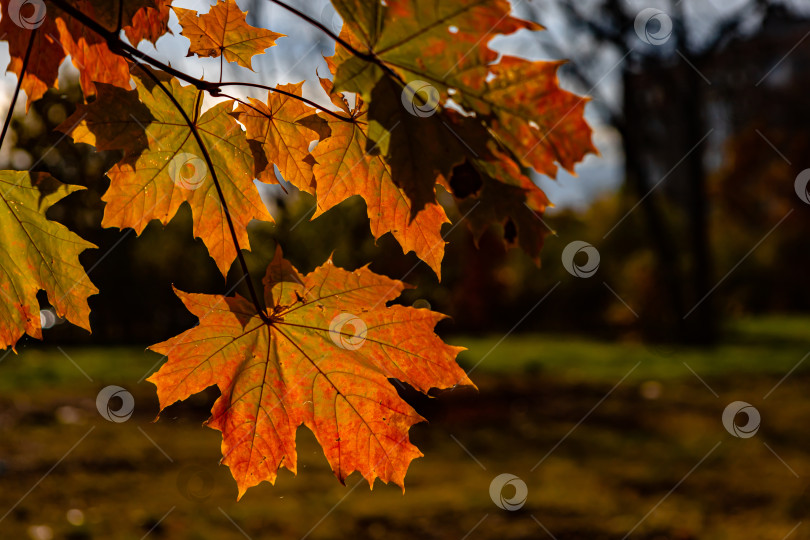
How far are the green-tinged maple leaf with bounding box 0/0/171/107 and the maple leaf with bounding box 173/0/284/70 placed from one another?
0.05 meters

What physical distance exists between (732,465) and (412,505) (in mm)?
2165

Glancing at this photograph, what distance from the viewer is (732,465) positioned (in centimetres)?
456

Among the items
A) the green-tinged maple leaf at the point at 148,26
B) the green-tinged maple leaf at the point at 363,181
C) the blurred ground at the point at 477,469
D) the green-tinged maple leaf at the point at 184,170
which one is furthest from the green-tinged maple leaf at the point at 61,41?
the blurred ground at the point at 477,469

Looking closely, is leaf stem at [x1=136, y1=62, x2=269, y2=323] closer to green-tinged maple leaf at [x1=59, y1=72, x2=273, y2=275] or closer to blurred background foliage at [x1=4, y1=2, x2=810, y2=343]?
green-tinged maple leaf at [x1=59, y1=72, x2=273, y2=275]

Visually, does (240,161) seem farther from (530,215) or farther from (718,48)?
(718,48)

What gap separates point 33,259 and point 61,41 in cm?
36

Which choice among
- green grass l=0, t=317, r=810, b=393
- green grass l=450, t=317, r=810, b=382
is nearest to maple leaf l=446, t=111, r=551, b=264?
green grass l=0, t=317, r=810, b=393

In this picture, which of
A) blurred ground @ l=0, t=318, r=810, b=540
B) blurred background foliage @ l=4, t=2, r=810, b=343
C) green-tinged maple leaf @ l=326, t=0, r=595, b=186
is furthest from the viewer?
blurred background foliage @ l=4, t=2, r=810, b=343

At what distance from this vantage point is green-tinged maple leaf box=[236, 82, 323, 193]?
3.42ft

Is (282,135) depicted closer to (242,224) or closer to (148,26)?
(242,224)

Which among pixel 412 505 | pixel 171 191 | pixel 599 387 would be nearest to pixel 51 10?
pixel 171 191

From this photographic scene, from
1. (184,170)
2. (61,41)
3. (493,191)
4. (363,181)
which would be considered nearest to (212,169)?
(184,170)

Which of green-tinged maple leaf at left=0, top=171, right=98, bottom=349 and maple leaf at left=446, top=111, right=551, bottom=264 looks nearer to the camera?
maple leaf at left=446, top=111, right=551, bottom=264

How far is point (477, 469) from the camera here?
177 inches
